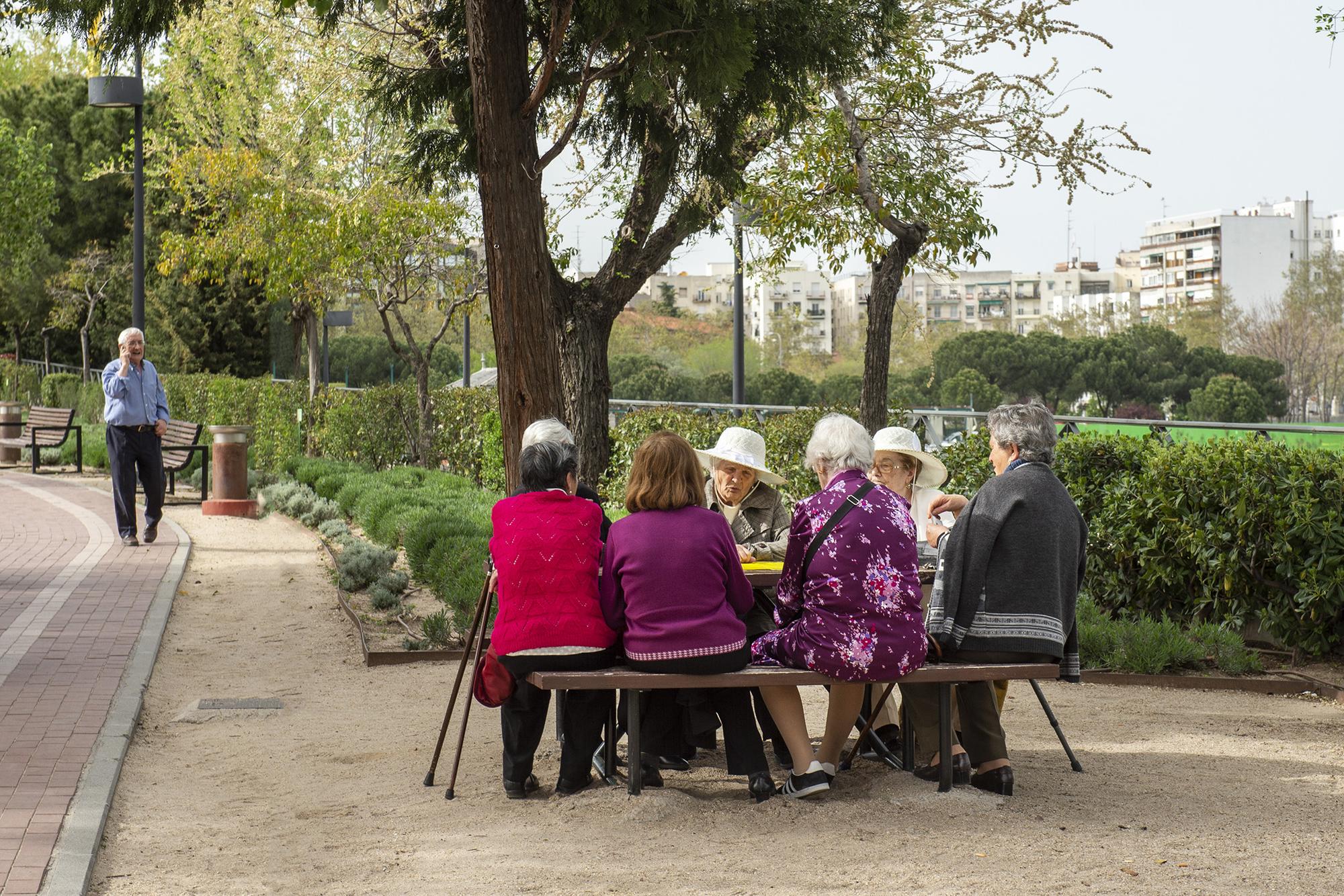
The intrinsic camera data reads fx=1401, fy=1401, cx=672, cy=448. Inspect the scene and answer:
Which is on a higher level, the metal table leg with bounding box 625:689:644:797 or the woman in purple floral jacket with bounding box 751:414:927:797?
the woman in purple floral jacket with bounding box 751:414:927:797

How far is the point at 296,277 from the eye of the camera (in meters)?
19.7

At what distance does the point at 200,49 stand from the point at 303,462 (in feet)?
22.1

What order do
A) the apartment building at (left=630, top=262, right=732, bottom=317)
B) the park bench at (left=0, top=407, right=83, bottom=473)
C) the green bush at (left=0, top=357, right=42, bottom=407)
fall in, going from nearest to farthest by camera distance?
the park bench at (left=0, top=407, right=83, bottom=473) → the green bush at (left=0, top=357, right=42, bottom=407) → the apartment building at (left=630, top=262, right=732, bottom=317)

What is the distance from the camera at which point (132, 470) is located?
495 inches

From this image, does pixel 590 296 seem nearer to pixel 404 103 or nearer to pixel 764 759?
pixel 404 103

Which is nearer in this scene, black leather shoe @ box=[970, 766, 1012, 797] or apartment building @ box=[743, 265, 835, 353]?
black leather shoe @ box=[970, 766, 1012, 797]

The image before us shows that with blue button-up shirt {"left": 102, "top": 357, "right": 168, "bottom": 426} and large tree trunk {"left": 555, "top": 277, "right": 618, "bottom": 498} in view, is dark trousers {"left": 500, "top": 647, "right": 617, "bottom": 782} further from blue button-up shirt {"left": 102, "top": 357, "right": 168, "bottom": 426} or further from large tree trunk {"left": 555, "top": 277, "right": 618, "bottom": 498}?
blue button-up shirt {"left": 102, "top": 357, "right": 168, "bottom": 426}

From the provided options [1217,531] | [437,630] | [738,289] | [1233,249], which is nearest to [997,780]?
[1217,531]

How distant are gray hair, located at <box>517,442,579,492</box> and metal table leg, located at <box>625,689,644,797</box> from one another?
0.82 m

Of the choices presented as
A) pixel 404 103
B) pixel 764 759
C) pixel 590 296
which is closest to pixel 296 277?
pixel 590 296

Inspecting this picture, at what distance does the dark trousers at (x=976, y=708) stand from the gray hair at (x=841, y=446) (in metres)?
0.84

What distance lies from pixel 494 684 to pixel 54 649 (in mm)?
3973

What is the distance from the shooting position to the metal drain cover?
6.98 m

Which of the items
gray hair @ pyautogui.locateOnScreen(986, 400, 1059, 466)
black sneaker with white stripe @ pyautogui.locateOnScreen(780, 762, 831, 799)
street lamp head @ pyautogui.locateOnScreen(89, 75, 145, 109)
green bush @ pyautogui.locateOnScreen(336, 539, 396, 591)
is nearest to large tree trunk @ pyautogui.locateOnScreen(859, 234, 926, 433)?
green bush @ pyautogui.locateOnScreen(336, 539, 396, 591)
